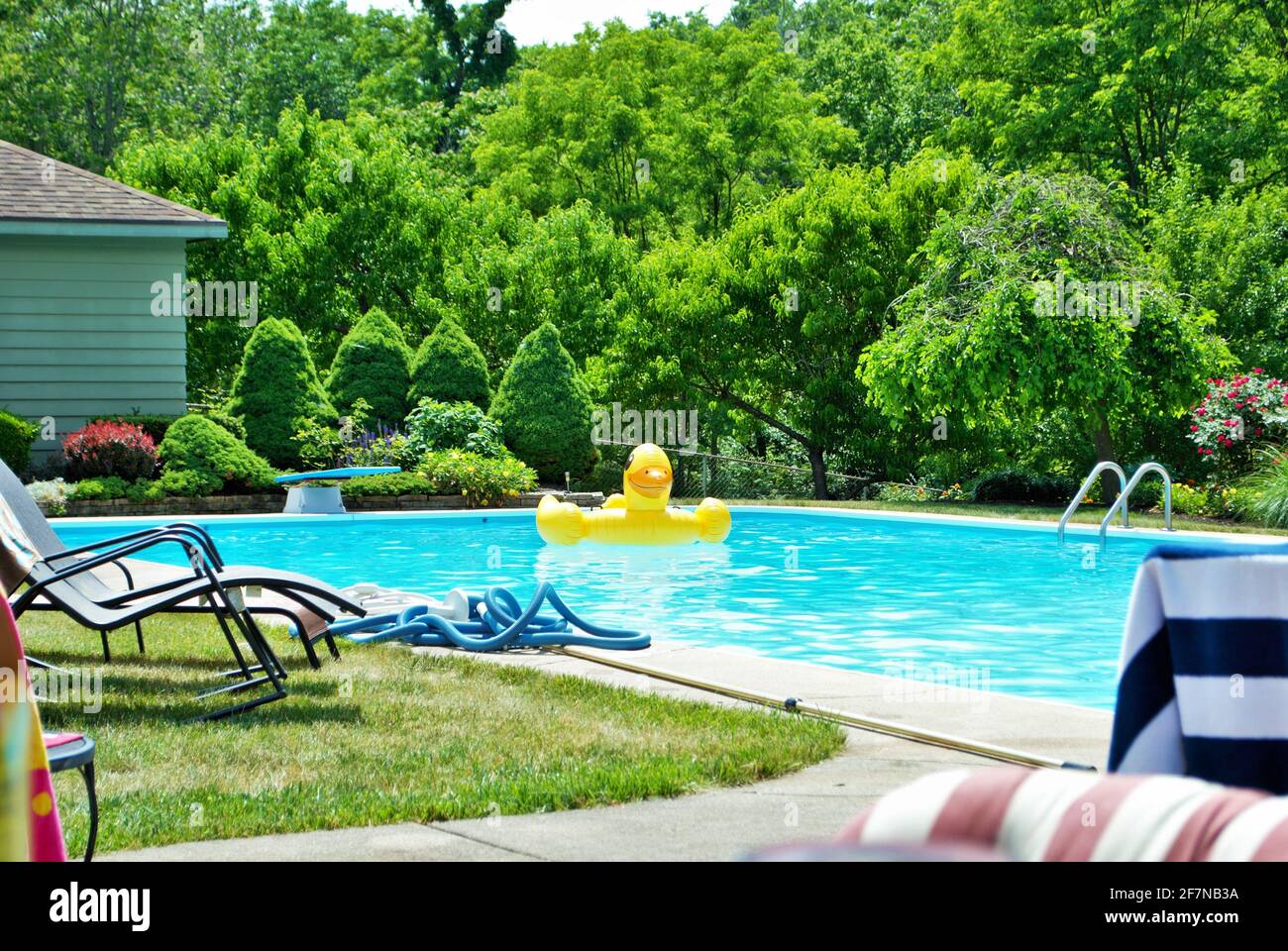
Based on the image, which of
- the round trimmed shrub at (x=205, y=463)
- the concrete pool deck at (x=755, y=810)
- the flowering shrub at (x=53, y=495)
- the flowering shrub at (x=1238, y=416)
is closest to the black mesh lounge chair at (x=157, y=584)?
the concrete pool deck at (x=755, y=810)

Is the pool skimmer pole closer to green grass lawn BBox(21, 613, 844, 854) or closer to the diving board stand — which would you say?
green grass lawn BBox(21, 613, 844, 854)

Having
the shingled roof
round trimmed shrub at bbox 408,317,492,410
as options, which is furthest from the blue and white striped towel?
round trimmed shrub at bbox 408,317,492,410

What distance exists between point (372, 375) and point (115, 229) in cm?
497

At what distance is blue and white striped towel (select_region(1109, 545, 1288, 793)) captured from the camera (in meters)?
2.31

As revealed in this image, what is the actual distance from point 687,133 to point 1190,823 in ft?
116

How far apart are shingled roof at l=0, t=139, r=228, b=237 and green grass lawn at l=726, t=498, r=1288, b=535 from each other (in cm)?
934

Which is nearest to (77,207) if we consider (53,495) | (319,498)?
(53,495)

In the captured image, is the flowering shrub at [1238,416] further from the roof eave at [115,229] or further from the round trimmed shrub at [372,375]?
the roof eave at [115,229]

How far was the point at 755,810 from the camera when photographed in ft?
15.6

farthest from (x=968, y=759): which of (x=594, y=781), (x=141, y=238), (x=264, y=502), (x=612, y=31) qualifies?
(x=612, y=31)

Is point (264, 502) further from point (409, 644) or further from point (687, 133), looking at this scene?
point (687, 133)

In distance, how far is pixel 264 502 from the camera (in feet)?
65.4

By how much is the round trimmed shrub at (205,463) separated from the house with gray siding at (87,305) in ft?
4.81
